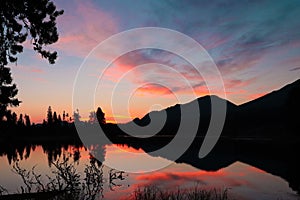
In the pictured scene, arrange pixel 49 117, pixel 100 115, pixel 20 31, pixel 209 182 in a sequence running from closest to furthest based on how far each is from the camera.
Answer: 1. pixel 20 31
2. pixel 209 182
3. pixel 100 115
4. pixel 49 117

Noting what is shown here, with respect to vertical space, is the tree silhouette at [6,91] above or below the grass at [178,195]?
above

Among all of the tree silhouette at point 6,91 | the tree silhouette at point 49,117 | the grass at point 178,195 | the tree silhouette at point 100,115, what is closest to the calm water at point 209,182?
the grass at point 178,195

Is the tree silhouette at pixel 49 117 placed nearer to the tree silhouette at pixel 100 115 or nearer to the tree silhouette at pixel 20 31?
the tree silhouette at pixel 100 115

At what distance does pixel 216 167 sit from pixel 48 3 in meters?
39.2

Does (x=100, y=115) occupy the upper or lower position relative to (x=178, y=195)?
upper

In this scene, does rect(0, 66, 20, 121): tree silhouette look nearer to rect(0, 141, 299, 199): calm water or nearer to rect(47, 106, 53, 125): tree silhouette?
rect(0, 141, 299, 199): calm water

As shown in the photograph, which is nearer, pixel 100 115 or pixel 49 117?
pixel 100 115

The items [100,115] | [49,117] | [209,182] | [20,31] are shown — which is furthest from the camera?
[49,117]

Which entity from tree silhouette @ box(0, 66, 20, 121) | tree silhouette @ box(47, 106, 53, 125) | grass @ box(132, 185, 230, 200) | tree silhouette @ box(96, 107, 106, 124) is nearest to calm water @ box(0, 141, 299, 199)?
grass @ box(132, 185, 230, 200)

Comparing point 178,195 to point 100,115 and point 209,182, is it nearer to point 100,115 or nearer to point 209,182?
point 209,182

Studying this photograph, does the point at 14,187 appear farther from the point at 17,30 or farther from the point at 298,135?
the point at 298,135

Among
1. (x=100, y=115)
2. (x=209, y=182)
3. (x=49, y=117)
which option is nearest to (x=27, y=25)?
(x=209, y=182)

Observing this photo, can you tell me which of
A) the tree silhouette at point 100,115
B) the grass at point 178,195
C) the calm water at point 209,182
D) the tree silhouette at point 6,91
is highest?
the tree silhouette at point 100,115

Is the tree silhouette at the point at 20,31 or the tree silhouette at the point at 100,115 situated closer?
the tree silhouette at the point at 20,31
